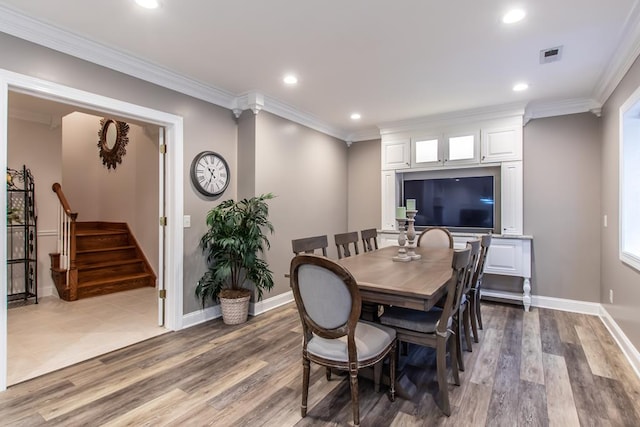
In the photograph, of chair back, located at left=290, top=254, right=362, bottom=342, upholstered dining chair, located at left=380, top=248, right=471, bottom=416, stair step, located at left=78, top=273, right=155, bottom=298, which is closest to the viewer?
chair back, located at left=290, top=254, right=362, bottom=342

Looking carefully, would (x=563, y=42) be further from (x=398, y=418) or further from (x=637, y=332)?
(x=398, y=418)

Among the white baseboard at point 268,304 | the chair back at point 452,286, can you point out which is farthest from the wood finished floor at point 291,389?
the white baseboard at point 268,304

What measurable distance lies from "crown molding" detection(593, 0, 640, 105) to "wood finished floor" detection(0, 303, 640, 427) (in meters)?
2.42

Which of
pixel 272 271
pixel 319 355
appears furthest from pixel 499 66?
pixel 272 271

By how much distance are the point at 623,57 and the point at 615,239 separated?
1.65 metres

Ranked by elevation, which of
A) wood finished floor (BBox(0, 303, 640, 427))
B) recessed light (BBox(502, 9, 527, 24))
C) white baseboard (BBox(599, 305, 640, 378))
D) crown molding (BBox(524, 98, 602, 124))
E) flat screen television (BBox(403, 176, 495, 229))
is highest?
recessed light (BBox(502, 9, 527, 24))

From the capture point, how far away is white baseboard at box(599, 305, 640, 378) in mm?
2451

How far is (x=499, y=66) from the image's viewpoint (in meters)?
3.00

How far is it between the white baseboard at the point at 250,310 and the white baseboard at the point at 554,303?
2702 millimetres

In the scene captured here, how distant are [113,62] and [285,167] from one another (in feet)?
6.80

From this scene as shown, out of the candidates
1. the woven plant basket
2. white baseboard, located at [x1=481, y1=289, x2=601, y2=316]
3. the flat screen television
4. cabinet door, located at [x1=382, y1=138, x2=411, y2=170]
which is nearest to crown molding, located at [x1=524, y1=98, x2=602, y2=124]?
the flat screen television

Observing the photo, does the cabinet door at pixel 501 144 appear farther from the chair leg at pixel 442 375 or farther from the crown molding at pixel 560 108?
the chair leg at pixel 442 375

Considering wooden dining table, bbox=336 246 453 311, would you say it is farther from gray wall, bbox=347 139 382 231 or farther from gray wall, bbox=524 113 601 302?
gray wall, bbox=347 139 382 231

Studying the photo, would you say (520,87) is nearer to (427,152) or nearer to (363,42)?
(427,152)
